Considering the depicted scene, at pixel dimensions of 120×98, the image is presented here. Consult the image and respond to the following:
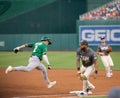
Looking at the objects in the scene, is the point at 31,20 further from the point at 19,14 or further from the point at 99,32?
the point at 99,32

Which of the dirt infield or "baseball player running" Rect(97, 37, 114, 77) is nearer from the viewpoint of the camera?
the dirt infield

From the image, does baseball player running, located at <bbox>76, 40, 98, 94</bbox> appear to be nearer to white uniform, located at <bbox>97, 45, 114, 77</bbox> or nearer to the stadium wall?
white uniform, located at <bbox>97, 45, 114, 77</bbox>

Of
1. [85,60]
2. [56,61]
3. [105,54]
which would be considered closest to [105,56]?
[105,54]

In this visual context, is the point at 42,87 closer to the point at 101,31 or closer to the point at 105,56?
the point at 105,56

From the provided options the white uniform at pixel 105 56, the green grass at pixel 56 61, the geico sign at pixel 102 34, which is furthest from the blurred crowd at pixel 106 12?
the white uniform at pixel 105 56

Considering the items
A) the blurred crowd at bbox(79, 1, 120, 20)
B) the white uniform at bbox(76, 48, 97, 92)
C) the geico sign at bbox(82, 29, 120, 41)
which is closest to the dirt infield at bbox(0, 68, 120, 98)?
the white uniform at bbox(76, 48, 97, 92)

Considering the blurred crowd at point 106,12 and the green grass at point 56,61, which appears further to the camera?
the blurred crowd at point 106,12

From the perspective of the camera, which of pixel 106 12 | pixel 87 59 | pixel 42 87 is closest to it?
pixel 87 59

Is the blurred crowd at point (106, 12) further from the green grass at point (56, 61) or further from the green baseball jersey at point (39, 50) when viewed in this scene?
the green baseball jersey at point (39, 50)

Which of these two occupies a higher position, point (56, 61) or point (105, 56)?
point (105, 56)

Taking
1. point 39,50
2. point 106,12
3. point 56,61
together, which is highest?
point 106,12

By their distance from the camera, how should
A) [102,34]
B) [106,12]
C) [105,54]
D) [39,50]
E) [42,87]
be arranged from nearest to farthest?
[39,50]
[42,87]
[105,54]
[102,34]
[106,12]

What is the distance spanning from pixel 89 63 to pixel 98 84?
323 cm

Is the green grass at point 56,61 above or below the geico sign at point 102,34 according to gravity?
below
